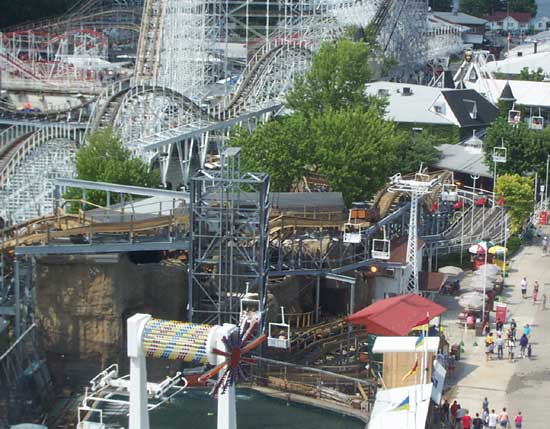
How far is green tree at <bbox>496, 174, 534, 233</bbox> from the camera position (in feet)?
224

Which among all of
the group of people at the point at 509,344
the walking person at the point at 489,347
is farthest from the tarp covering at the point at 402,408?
the group of people at the point at 509,344

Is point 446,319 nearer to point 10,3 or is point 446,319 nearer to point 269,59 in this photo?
point 269,59

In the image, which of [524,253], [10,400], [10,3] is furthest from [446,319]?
[10,3]

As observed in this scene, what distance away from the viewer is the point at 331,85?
76.9 m

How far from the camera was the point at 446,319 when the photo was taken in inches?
2149

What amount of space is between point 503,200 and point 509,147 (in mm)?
7141

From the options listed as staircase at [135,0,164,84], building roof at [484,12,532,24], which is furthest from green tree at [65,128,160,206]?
building roof at [484,12,532,24]

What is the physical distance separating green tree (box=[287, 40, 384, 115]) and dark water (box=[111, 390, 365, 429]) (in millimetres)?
29748

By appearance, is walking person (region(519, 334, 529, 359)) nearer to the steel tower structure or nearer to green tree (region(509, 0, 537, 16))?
the steel tower structure

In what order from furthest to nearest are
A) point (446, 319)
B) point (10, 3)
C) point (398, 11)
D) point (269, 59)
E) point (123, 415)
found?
point (10, 3)
point (398, 11)
point (269, 59)
point (446, 319)
point (123, 415)

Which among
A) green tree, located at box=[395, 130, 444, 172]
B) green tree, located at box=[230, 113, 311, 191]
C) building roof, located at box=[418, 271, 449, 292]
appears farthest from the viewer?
green tree, located at box=[395, 130, 444, 172]

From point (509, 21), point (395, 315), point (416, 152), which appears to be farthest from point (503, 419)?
point (509, 21)

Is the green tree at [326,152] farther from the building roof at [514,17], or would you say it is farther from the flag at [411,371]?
the building roof at [514,17]

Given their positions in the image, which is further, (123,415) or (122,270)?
(122,270)
